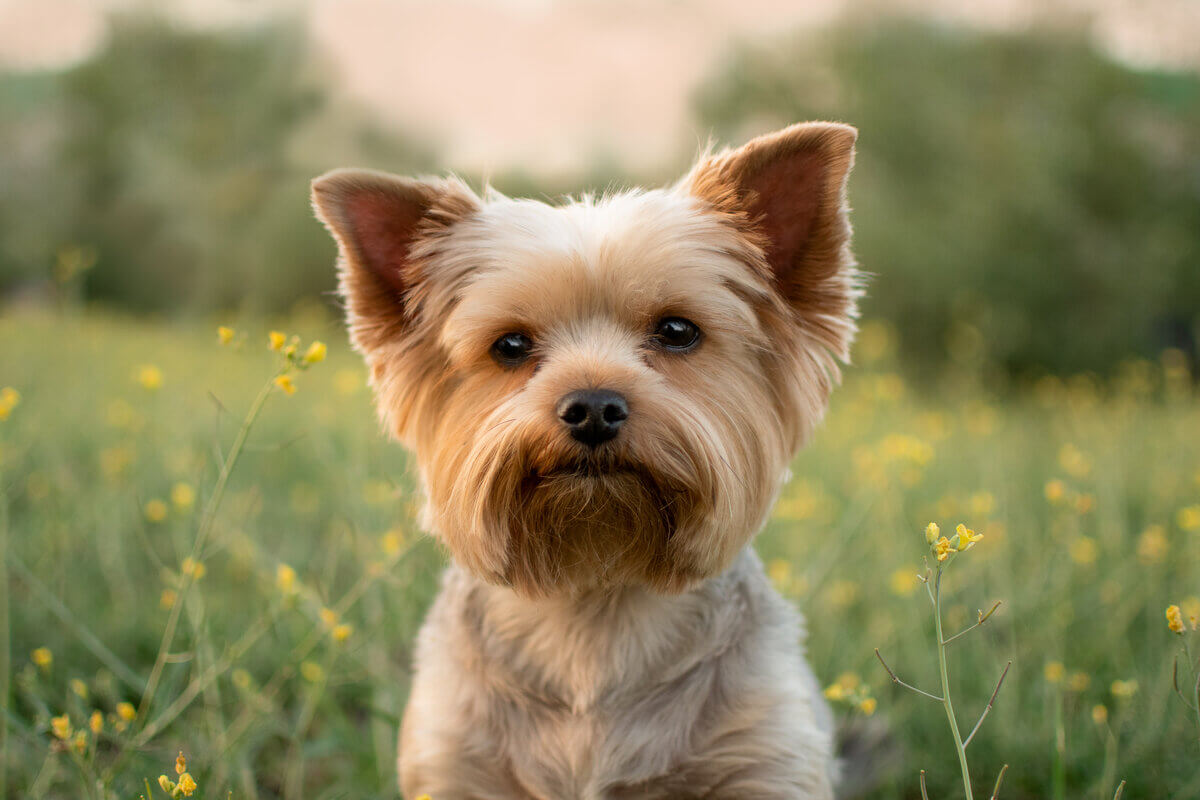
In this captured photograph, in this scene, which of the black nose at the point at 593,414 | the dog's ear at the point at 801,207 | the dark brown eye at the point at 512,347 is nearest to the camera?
the black nose at the point at 593,414

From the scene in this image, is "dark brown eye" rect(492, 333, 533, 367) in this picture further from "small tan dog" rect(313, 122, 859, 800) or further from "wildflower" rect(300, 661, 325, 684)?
"wildflower" rect(300, 661, 325, 684)

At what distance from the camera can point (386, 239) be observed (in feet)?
9.30

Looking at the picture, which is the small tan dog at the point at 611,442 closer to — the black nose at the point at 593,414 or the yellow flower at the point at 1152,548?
the black nose at the point at 593,414

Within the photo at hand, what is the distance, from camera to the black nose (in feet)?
7.54

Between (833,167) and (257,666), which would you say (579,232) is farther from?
(257,666)

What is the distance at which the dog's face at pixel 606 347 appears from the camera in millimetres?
2430

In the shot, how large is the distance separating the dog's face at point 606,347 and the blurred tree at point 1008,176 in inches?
399

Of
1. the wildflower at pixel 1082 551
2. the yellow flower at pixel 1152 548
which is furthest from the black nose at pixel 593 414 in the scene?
the yellow flower at pixel 1152 548

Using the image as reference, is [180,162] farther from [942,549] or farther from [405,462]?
[942,549]

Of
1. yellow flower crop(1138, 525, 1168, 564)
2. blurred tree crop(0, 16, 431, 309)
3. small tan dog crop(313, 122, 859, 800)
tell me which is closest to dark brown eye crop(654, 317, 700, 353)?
small tan dog crop(313, 122, 859, 800)

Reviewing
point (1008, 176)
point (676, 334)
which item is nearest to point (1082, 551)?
point (676, 334)

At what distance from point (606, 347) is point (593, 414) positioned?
1.02 feet

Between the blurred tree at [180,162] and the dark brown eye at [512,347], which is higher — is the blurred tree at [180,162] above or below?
below

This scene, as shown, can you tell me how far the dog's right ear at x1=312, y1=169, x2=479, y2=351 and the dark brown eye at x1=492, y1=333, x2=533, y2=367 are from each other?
0.35 m
